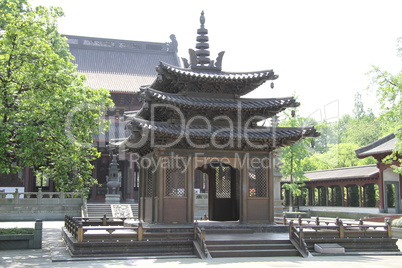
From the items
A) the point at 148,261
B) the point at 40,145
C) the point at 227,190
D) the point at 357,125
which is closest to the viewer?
the point at 148,261

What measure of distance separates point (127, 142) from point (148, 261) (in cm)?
729

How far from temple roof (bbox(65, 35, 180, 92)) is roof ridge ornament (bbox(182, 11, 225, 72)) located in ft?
75.9

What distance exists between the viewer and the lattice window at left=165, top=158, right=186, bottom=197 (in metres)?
18.8

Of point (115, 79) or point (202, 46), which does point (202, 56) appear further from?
point (115, 79)

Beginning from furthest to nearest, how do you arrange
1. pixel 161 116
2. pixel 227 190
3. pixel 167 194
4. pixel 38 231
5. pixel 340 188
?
pixel 340 188
pixel 227 190
pixel 161 116
pixel 167 194
pixel 38 231

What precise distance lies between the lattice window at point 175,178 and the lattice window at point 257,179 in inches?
113

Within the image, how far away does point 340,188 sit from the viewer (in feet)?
155

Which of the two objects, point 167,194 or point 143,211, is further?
point 143,211

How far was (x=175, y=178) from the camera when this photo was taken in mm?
18844

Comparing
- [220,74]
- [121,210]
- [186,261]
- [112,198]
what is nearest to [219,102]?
[220,74]

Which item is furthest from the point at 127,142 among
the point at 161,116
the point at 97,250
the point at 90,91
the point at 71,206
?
the point at 71,206

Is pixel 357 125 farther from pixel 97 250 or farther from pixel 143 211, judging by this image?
pixel 97 250

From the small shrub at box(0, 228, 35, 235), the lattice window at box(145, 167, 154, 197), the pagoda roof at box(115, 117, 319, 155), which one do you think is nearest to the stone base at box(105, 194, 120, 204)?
the lattice window at box(145, 167, 154, 197)

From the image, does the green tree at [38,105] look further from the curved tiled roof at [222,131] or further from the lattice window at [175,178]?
the lattice window at [175,178]
